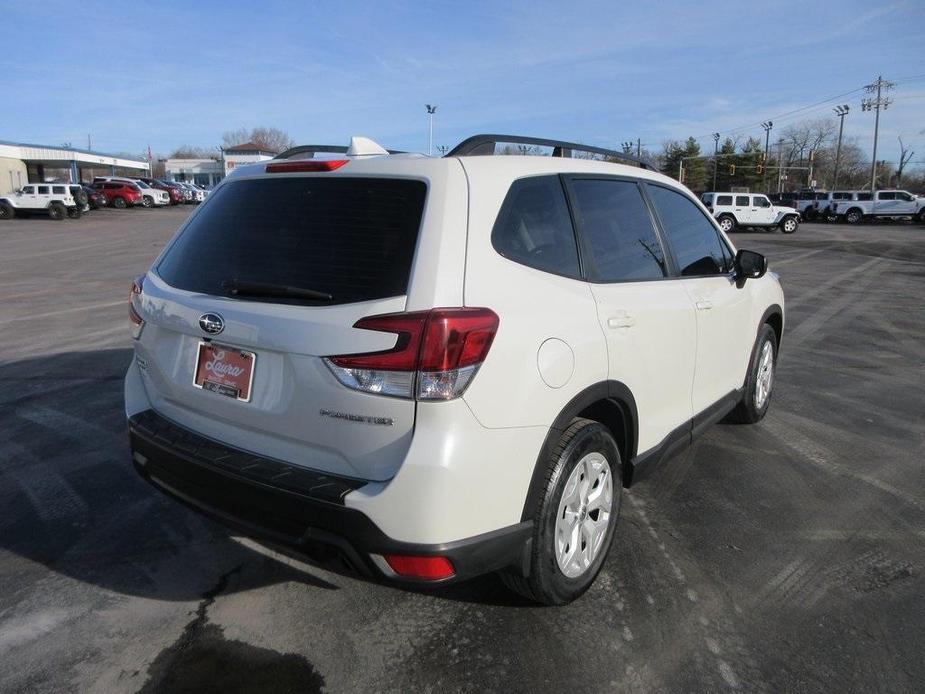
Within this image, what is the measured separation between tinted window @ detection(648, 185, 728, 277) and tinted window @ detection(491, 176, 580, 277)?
1013mm

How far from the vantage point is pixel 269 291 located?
250 cm

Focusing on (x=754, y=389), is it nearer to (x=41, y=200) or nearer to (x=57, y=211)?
(x=57, y=211)

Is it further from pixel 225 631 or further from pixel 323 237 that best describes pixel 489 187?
pixel 225 631

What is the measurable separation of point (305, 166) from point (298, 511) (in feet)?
4.41

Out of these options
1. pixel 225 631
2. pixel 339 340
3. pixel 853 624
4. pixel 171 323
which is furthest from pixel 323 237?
pixel 853 624

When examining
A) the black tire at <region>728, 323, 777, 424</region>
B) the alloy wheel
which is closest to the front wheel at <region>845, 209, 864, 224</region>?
the black tire at <region>728, 323, 777, 424</region>

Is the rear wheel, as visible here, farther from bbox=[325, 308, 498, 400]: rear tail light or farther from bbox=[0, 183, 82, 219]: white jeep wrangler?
bbox=[325, 308, 498, 400]: rear tail light

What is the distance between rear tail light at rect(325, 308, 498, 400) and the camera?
2174mm

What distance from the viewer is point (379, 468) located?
7.35 feet

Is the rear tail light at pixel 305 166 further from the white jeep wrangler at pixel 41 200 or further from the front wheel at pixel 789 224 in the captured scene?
the white jeep wrangler at pixel 41 200

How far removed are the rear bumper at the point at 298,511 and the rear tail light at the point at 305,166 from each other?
3.68 feet

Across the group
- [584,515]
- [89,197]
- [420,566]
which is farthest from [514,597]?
[89,197]

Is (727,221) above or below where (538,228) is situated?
below

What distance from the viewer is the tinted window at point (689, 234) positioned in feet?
12.2
